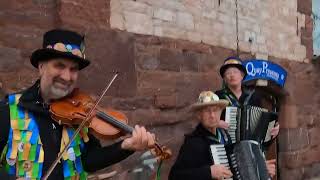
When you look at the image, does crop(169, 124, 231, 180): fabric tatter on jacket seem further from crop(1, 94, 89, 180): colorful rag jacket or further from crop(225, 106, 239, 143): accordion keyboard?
crop(1, 94, 89, 180): colorful rag jacket

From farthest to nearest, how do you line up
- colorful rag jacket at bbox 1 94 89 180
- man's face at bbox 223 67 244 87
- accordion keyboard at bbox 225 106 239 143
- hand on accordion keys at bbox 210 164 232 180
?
man's face at bbox 223 67 244 87 < accordion keyboard at bbox 225 106 239 143 < hand on accordion keys at bbox 210 164 232 180 < colorful rag jacket at bbox 1 94 89 180

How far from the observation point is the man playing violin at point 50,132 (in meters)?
1.95

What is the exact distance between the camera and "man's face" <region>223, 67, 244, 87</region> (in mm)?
3650

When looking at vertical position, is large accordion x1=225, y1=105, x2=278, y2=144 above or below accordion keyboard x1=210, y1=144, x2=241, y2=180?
above

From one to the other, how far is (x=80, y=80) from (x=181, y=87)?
1344mm

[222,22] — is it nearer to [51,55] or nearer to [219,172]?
[219,172]

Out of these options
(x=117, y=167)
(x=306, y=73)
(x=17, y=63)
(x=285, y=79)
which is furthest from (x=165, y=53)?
(x=306, y=73)

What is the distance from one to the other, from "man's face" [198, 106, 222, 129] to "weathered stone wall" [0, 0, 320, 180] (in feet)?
3.65

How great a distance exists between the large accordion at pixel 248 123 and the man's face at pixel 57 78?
56.8 inches

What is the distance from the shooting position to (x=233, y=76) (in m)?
3.66

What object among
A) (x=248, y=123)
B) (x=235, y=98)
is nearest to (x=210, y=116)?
(x=248, y=123)

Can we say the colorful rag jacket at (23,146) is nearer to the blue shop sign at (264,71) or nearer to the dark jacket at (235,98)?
the dark jacket at (235,98)

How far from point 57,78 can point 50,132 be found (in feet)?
0.78

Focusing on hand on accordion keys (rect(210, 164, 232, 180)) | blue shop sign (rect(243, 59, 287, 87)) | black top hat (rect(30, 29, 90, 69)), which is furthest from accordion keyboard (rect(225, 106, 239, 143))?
blue shop sign (rect(243, 59, 287, 87))
